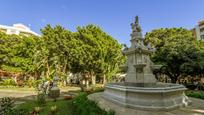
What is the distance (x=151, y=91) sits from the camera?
23.7 feet

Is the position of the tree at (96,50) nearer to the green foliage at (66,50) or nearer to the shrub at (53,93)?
the green foliage at (66,50)

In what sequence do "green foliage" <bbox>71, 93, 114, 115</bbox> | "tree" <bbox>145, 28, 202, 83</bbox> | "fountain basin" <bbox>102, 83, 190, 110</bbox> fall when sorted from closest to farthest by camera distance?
1. "green foliage" <bbox>71, 93, 114, 115</bbox>
2. "fountain basin" <bbox>102, 83, 190, 110</bbox>
3. "tree" <bbox>145, 28, 202, 83</bbox>

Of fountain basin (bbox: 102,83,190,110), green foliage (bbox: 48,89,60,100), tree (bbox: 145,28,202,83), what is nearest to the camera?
fountain basin (bbox: 102,83,190,110)

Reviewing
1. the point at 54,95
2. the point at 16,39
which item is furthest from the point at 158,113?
the point at 16,39

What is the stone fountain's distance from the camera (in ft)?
24.1

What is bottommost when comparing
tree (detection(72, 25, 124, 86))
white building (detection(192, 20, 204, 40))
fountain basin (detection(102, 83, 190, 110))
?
fountain basin (detection(102, 83, 190, 110))

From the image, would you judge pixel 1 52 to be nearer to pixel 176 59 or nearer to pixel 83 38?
pixel 83 38

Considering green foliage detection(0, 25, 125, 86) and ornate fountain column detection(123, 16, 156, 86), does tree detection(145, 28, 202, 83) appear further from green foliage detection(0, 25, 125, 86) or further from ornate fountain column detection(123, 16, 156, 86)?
ornate fountain column detection(123, 16, 156, 86)

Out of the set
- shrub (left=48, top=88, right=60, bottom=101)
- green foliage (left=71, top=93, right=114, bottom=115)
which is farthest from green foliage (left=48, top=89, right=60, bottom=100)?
green foliage (left=71, top=93, right=114, bottom=115)

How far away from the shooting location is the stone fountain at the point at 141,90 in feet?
24.1

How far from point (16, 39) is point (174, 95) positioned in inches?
1575

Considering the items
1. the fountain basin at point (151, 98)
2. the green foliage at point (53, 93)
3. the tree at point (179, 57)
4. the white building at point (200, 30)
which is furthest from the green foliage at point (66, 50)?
the white building at point (200, 30)

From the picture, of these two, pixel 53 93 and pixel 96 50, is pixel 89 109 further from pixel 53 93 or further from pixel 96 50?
pixel 96 50

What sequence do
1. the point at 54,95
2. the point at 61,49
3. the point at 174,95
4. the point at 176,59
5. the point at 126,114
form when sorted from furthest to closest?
1. the point at 61,49
2. the point at 176,59
3. the point at 54,95
4. the point at 174,95
5. the point at 126,114
